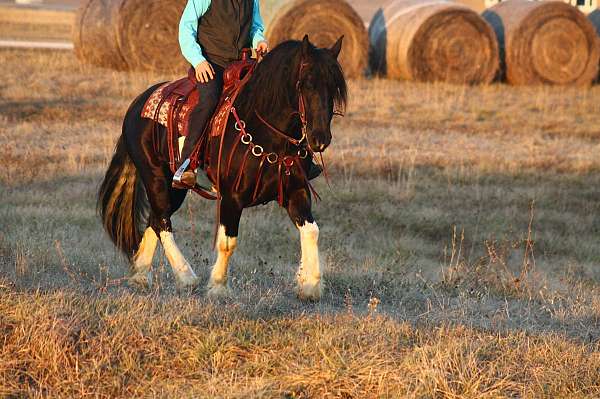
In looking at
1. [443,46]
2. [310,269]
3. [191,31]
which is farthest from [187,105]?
[443,46]

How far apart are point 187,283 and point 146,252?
0.65 meters

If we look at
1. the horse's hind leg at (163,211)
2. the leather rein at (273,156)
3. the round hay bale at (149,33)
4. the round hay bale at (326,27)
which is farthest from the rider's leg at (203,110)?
the round hay bale at (149,33)

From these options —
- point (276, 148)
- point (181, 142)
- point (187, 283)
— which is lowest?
point (187, 283)

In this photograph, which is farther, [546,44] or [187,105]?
[546,44]

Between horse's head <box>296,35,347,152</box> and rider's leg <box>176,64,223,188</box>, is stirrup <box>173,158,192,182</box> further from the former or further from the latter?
horse's head <box>296,35,347,152</box>

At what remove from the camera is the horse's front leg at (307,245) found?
274 inches

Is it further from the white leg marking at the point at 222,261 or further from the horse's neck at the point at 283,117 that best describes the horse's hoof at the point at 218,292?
the horse's neck at the point at 283,117

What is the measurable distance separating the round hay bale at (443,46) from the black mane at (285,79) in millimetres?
15351

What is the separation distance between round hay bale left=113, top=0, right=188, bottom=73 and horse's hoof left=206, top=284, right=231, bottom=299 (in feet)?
49.5

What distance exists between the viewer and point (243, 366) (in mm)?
5289

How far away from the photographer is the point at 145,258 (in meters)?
7.92

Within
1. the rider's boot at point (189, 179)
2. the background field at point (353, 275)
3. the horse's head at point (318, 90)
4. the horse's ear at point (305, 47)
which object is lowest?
the background field at point (353, 275)

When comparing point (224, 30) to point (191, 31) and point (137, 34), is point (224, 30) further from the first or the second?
point (137, 34)

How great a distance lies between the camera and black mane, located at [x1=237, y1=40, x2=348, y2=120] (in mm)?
6453
